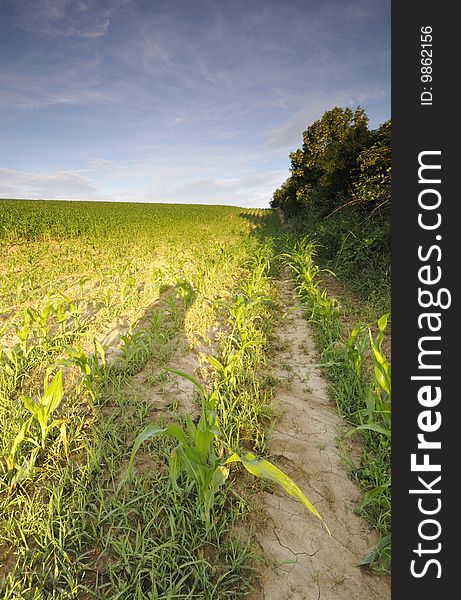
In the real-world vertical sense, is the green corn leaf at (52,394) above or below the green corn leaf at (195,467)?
above

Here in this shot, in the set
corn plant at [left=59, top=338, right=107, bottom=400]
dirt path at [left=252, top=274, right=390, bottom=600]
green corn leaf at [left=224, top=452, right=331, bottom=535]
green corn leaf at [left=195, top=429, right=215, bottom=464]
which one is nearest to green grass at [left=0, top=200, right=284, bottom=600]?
corn plant at [left=59, top=338, right=107, bottom=400]

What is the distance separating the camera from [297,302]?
5355 mm

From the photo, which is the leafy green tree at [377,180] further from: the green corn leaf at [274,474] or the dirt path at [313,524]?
the green corn leaf at [274,474]

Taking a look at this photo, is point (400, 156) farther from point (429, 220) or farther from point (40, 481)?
point (40, 481)

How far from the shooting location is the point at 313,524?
5.35ft

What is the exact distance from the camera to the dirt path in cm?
134

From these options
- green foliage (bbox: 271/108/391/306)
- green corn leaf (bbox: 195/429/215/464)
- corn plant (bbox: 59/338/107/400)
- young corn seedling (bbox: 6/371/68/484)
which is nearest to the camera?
green corn leaf (bbox: 195/429/215/464)

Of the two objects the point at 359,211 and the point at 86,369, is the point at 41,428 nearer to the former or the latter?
the point at 86,369

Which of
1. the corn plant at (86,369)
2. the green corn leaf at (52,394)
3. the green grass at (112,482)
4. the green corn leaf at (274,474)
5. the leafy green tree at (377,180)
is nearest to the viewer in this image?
the green corn leaf at (274,474)

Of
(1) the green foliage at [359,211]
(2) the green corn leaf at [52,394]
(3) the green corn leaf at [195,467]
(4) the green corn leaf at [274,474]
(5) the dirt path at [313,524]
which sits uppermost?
(1) the green foliage at [359,211]

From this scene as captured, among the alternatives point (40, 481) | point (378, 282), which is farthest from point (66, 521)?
point (378, 282)

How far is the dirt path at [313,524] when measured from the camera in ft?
4.39

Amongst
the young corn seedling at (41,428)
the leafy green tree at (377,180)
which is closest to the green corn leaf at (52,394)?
the young corn seedling at (41,428)

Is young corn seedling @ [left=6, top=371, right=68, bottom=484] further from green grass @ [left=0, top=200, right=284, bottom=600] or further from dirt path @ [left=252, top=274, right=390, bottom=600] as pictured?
dirt path @ [left=252, top=274, right=390, bottom=600]
